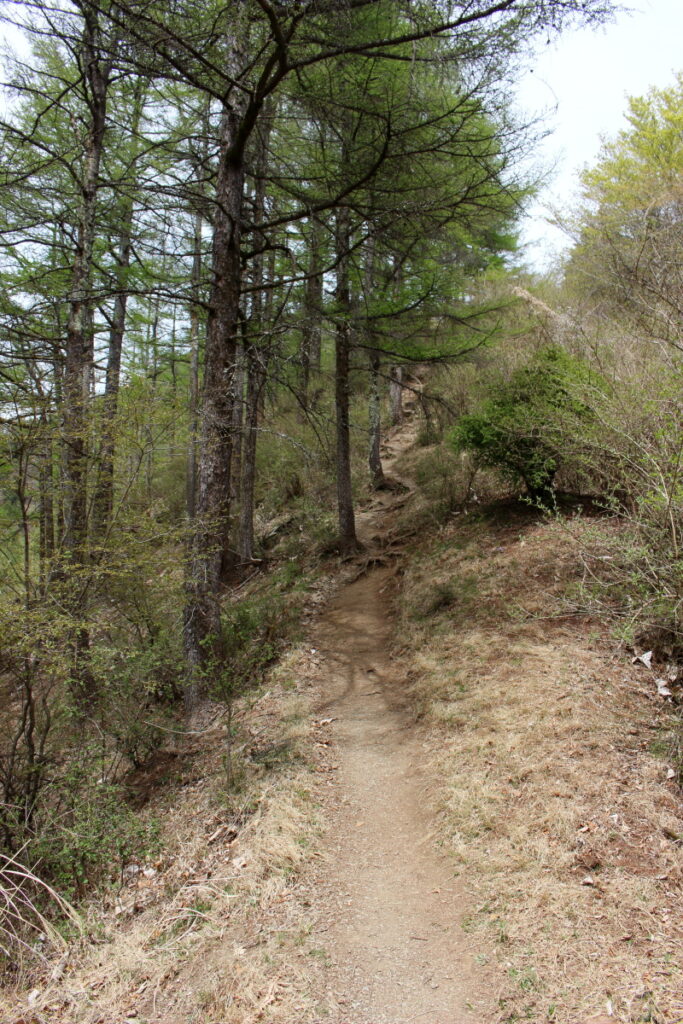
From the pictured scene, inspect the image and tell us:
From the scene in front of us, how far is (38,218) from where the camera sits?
308 inches

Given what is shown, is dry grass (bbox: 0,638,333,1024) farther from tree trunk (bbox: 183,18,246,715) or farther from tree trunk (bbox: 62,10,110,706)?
tree trunk (bbox: 62,10,110,706)

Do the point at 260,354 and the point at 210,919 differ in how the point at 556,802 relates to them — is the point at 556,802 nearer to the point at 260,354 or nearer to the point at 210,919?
the point at 210,919

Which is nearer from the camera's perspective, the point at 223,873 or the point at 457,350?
the point at 223,873

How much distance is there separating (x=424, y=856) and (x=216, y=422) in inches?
189

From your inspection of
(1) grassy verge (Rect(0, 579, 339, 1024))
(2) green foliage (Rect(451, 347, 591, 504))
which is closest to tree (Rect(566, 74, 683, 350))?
(2) green foliage (Rect(451, 347, 591, 504))

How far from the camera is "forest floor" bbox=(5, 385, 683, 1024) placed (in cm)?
311

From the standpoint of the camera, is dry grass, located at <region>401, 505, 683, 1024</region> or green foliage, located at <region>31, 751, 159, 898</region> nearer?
dry grass, located at <region>401, 505, 683, 1024</region>

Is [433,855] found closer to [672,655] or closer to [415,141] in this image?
[672,655]

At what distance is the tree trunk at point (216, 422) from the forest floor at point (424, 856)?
0.96 meters

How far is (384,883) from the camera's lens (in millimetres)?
4059

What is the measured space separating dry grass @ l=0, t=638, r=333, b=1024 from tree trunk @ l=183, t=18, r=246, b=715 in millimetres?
1319

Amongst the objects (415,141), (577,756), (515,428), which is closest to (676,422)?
(577,756)

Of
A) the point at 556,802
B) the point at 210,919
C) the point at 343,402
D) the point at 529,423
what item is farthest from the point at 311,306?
the point at 210,919

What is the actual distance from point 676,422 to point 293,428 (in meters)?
11.2
